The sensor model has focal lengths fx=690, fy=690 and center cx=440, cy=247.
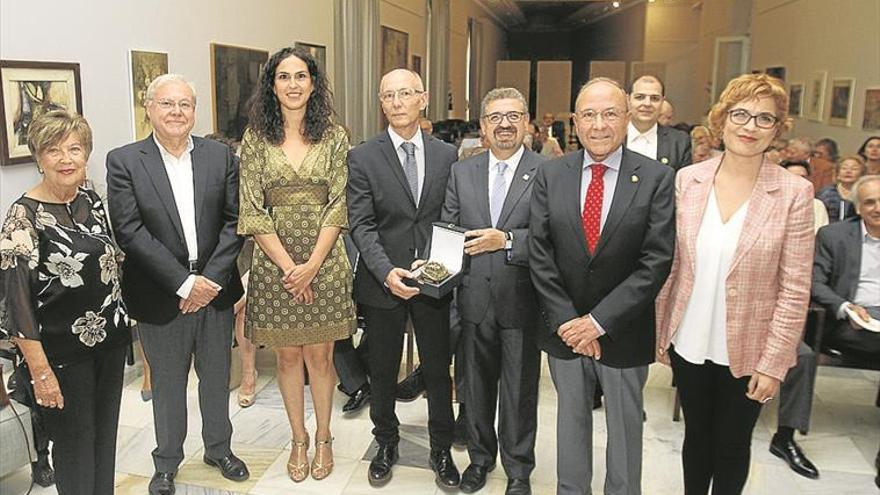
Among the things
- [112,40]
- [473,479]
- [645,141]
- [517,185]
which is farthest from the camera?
[112,40]

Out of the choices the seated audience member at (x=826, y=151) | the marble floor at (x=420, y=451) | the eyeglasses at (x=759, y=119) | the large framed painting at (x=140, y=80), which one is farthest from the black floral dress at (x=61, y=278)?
the seated audience member at (x=826, y=151)

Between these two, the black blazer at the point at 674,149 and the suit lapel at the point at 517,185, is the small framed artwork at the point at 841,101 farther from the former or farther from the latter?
the suit lapel at the point at 517,185

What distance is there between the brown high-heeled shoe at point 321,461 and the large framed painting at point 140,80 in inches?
120

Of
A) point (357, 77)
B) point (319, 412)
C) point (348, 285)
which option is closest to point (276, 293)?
point (348, 285)

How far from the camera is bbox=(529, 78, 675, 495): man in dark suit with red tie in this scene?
101 inches

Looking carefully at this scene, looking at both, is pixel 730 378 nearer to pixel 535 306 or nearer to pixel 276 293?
pixel 535 306

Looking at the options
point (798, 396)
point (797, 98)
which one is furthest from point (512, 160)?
point (797, 98)

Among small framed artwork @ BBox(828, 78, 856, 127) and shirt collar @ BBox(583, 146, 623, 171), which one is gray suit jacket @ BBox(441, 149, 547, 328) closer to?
shirt collar @ BBox(583, 146, 623, 171)

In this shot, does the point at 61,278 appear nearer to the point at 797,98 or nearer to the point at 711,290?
the point at 711,290

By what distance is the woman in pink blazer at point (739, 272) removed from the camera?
7.87ft

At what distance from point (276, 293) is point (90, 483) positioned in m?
1.07

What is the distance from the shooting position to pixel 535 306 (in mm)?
3029

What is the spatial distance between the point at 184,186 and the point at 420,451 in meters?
1.90

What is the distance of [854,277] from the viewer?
4047mm
